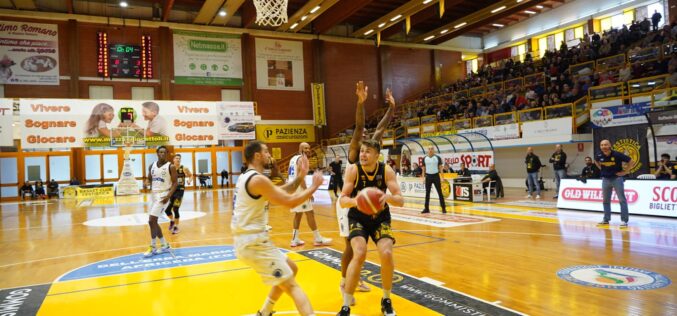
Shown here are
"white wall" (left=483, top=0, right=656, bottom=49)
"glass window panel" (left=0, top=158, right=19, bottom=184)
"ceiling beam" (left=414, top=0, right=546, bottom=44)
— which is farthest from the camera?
"ceiling beam" (left=414, top=0, right=546, bottom=44)

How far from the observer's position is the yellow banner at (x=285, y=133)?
96.5 ft

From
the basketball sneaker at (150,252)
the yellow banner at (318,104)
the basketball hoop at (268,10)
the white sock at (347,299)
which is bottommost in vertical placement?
the basketball sneaker at (150,252)

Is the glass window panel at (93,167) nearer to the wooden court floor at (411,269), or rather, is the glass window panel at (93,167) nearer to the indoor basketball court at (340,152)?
the indoor basketball court at (340,152)

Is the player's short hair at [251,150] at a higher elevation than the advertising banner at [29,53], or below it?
below

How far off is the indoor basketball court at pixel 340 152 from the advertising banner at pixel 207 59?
10 centimetres

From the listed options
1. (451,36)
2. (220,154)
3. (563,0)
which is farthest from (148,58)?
(563,0)

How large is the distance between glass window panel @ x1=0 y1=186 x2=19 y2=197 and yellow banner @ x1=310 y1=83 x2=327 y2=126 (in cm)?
1852

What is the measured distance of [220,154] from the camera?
29.8 meters

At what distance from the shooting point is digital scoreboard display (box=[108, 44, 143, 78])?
24062 millimetres

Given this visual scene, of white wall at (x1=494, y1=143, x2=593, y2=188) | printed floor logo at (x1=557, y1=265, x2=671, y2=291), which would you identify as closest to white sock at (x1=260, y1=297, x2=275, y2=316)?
printed floor logo at (x1=557, y1=265, x2=671, y2=291)

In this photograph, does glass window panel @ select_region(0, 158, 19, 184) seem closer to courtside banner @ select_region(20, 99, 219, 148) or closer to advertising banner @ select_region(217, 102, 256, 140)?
courtside banner @ select_region(20, 99, 219, 148)

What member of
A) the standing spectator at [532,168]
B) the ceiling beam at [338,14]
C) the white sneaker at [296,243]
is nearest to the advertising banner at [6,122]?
the white sneaker at [296,243]

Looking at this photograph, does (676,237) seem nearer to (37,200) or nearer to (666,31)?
(666,31)

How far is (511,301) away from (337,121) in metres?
27.8
